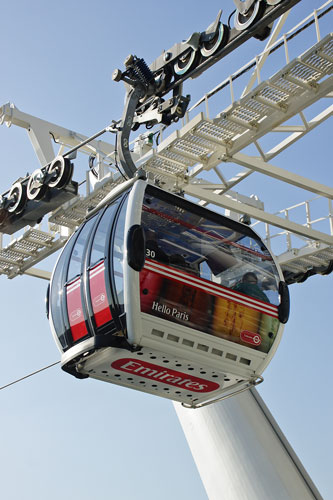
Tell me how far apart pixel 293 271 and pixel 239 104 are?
7130 millimetres

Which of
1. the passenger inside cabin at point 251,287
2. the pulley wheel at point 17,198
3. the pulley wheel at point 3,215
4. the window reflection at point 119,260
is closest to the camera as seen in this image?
the window reflection at point 119,260

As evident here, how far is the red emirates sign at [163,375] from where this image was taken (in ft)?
28.8

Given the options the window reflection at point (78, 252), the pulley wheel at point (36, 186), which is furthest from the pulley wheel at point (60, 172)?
the window reflection at point (78, 252)

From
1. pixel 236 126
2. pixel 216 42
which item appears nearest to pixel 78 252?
pixel 216 42

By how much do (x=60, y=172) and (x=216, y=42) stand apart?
4.32 m

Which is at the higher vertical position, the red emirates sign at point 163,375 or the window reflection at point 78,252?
the window reflection at point 78,252

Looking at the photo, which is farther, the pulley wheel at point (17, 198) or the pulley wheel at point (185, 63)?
the pulley wheel at point (17, 198)

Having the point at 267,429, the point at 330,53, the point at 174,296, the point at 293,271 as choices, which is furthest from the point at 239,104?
the point at 267,429

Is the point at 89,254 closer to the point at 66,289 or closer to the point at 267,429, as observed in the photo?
the point at 66,289

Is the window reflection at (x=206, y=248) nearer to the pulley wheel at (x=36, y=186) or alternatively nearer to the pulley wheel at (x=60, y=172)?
the pulley wheel at (x=60, y=172)

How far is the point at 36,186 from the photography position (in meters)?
15.3

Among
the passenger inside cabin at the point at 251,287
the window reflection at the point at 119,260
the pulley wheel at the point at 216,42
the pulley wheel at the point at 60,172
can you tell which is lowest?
the passenger inside cabin at the point at 251,287

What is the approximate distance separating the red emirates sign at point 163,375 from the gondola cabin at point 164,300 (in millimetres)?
11

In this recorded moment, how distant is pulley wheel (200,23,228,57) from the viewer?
11719mm
